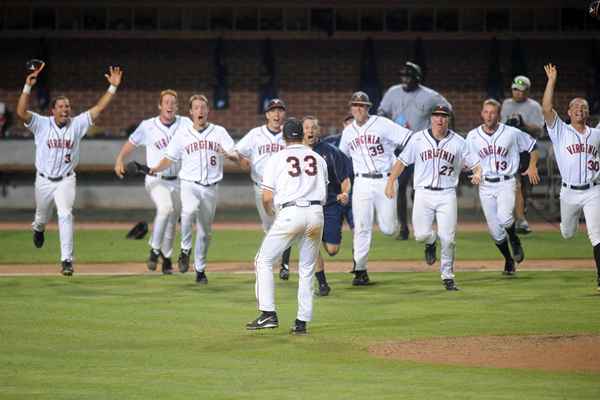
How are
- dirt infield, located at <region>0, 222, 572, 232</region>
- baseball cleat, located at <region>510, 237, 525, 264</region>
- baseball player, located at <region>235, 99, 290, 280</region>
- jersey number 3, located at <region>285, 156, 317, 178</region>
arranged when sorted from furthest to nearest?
dirt infield, located at <region>0, 222, 572, 232</region>, baseball cleat, located at <region>510, 237, 525, 264</region>, baseball player, located at <region>235, 99, 290, 280</region>, jersey number 3, located at <region>285, 156, 317, 178</region>

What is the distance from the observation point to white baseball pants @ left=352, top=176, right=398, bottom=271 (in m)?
14.9

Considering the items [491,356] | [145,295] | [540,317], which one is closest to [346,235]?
[145,295]

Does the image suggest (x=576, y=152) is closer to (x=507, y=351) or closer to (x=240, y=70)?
(x=507, y=351)

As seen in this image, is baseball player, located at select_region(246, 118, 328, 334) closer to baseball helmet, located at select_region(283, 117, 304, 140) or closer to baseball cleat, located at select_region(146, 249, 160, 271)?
baseball helmet, located at select_region(283, 117, 304, 140)

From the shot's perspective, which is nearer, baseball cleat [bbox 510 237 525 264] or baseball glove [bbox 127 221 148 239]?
baseball cleat [bbox 510 237 525 264]

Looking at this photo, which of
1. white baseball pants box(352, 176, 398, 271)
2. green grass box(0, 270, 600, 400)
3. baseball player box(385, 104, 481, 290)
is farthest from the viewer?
white baseball pants box(352, 176, 398, 271)

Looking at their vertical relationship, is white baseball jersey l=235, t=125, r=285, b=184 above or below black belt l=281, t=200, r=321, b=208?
above

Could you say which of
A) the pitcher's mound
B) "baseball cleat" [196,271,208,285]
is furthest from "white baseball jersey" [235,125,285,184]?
the pitcher's mound

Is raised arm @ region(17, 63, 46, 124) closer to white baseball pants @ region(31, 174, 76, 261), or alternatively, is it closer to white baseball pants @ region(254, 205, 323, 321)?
white baseball pants @ region(31, 174, 76, 261)

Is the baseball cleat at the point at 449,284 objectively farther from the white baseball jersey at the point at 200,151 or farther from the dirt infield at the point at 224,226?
the dirt infield at the point at 224,226

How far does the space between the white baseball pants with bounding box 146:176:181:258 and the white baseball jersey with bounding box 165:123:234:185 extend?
0.70 m

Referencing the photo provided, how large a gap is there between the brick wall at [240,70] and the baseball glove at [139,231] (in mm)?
5965

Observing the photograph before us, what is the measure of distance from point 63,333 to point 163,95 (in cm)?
525

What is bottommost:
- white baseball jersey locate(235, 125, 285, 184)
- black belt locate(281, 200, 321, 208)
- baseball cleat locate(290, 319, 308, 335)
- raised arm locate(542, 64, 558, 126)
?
baseball cleat locate(290, 319, 308, 335)
